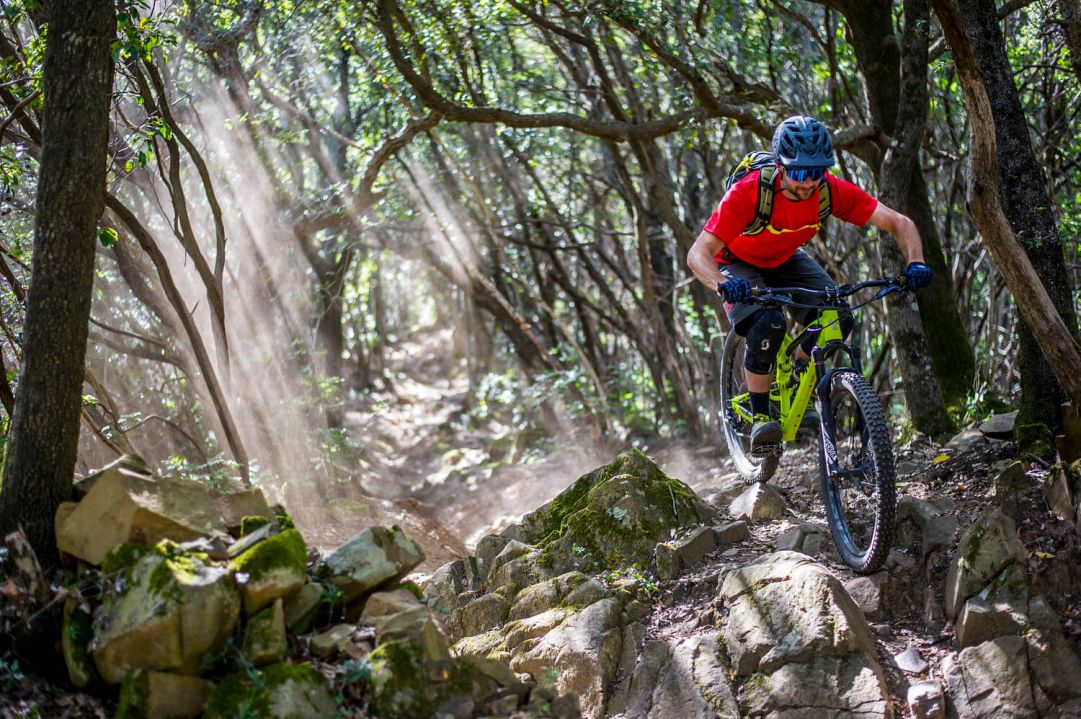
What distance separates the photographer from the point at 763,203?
521 centimetres

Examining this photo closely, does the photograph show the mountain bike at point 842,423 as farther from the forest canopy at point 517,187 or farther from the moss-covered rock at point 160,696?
the moss-covered rock at point 160,696

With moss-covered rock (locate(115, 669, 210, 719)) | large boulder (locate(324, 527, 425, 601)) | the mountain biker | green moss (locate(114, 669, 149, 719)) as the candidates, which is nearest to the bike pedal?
the mountain biker

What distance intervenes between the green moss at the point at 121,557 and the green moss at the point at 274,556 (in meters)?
0.37

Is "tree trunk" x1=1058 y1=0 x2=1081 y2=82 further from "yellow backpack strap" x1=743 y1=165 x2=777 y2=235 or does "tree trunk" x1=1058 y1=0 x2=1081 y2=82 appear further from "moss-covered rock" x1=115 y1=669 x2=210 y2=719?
"moss-covered rock" x1=115 y1=669 x2=210 y2=719

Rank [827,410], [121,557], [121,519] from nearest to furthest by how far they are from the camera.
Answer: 1. [121,557]
2. [121,519]
3. [827,410]

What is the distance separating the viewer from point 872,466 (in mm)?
4727

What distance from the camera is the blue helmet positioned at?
493cm

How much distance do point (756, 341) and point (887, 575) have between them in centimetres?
145

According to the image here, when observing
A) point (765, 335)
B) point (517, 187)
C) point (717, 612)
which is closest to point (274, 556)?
point (717, 612)

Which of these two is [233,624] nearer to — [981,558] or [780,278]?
[981,558]

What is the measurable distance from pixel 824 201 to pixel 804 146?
0.47 meters

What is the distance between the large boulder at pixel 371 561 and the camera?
4.08 meters

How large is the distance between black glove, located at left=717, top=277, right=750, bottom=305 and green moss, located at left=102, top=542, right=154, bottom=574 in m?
2.96

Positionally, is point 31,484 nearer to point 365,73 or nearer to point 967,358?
point 967,358
